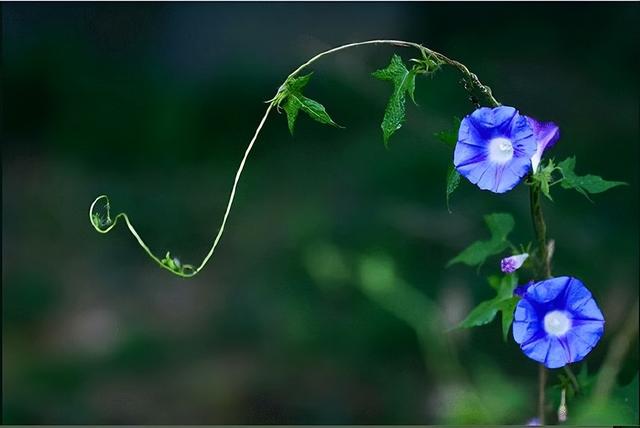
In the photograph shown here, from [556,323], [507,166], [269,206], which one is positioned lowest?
[556,323]

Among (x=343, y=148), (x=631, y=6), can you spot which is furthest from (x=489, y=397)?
(x=631, y=6)

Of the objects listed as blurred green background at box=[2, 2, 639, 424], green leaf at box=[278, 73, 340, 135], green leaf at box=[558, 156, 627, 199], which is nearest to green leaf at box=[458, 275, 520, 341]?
green leaf at box=[558, 156, 627, 199]

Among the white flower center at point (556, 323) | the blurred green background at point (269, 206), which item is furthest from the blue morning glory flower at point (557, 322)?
the blurred green background at point (269, 206)

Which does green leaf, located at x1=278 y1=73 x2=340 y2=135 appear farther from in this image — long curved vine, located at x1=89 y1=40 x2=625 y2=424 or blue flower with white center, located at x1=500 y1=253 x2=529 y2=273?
blue flower with white center, located at x1=500 y1=253 x2=529 y2=273

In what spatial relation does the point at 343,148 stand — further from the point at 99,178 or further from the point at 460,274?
the point at 99,178

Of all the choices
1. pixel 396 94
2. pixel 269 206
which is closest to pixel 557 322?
pixel 396 94

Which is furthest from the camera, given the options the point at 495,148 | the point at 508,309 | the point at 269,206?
the point at 269,206

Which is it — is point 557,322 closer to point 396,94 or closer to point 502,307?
point 502,307
